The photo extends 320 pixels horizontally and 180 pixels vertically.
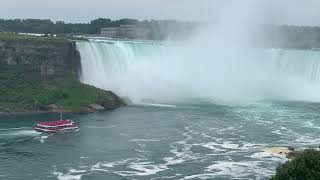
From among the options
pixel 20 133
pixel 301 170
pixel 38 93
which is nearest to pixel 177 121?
pixel 20 133

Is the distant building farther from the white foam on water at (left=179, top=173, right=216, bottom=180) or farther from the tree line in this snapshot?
the white foam on water at (left=179, top=173, right=216, bottom=180)

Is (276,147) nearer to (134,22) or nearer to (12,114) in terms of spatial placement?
(12,114)

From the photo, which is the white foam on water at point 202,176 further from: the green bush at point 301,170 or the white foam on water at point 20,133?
the white foam on water at point 20,133

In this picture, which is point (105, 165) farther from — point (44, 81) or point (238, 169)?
point (44, 81)

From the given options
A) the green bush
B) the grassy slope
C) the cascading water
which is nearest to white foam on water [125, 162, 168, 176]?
the green bush

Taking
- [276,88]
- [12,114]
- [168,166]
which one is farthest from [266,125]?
[276,88]

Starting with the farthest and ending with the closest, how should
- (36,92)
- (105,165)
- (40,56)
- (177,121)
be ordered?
(40,56)
(36,92)
(177,121)
(105,165)
